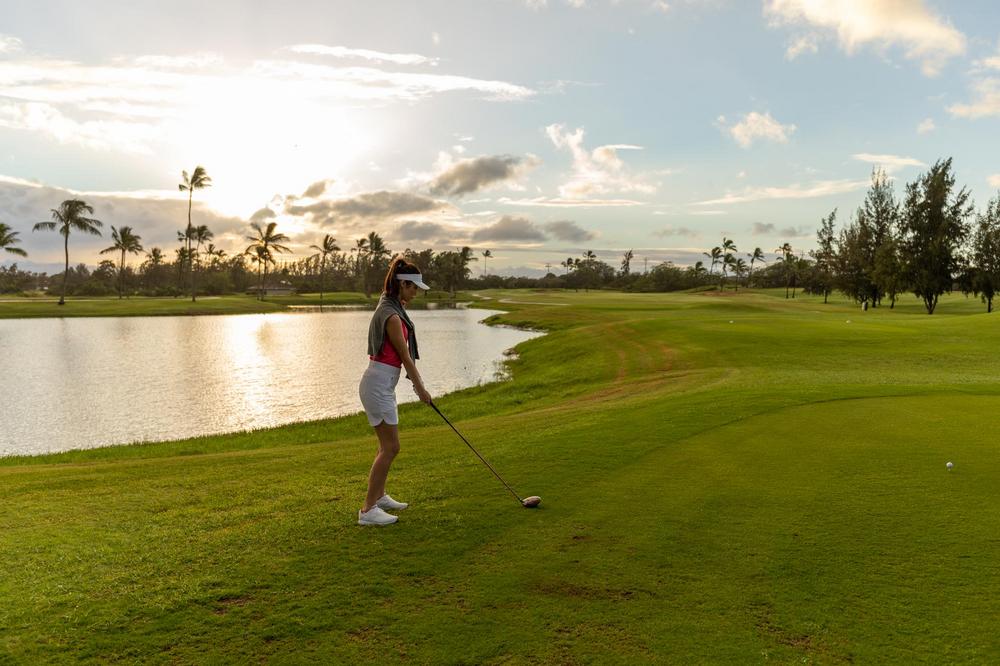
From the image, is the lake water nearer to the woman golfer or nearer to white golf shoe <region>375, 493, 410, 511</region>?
white golf shoe <region>375, 493, 410, 511</region>

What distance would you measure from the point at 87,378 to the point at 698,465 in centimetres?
3229

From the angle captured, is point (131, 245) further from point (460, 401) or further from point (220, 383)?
point (460, 401)

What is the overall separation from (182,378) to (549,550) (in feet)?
99.5

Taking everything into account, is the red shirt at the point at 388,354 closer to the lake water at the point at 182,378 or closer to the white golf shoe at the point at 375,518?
the white golf shoe at the point at 375,518

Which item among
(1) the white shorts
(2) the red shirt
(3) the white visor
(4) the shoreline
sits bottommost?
(4) the shoreline

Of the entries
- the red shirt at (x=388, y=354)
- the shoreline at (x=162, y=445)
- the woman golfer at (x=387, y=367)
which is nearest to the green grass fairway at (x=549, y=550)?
the woman golfer at (x=387, y=367)

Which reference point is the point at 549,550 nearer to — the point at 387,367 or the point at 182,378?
the point at 387,367

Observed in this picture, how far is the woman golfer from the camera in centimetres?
702

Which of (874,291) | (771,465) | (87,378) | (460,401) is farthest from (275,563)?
(874,291)

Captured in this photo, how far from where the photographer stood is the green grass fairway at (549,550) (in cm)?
483

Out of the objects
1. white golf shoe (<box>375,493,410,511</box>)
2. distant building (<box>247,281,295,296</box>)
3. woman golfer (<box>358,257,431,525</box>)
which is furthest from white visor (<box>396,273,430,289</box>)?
distant building (<box>247,281,295,296</box>)

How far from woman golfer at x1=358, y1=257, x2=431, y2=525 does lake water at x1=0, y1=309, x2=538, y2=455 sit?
1586 centimetres

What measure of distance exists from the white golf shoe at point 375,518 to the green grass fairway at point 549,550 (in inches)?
4.8

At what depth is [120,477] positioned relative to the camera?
10.5m
